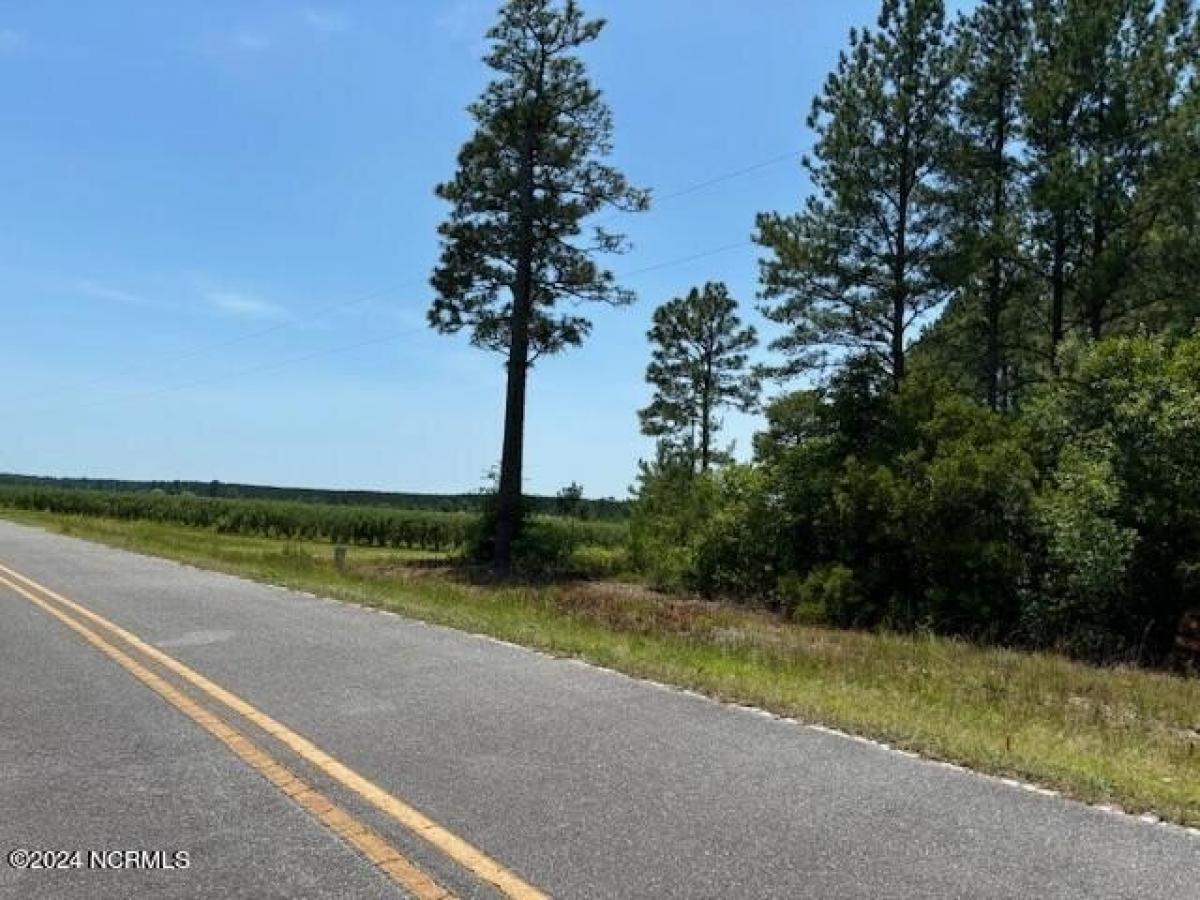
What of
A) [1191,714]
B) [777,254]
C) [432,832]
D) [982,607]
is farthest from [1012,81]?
[432,832]

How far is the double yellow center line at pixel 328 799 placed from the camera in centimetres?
442

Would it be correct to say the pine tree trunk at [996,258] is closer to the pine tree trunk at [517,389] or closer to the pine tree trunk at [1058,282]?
the pine tree trunk at [1058,282]

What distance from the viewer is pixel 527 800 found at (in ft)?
18.0

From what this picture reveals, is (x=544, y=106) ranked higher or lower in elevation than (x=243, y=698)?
higher

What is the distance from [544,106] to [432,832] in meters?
26.8

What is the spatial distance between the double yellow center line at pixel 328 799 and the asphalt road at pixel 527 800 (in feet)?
0.15

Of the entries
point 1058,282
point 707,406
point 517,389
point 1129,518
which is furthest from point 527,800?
point 707,406

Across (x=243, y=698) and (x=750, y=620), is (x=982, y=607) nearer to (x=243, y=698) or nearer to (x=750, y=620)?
(x=750, y=620)

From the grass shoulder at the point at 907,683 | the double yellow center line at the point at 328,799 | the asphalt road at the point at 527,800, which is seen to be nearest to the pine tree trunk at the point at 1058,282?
the grass shoulder at the point at 907,683

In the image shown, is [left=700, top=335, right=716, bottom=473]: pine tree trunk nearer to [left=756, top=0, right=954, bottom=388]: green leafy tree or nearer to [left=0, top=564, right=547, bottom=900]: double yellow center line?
[left=756, top=0, right=954, bottom=388]: green leafy tree

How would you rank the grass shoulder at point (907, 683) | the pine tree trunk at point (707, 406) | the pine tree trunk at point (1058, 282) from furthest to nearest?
1. the pine tree trunk at point (707, 406)
2. the pine tree trunk at point (1058, 282)
3. the grass shoulder at point (907, 683)

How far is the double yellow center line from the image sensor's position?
4.42 meters

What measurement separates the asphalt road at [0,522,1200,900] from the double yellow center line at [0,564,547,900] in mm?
46

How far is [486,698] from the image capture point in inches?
322
